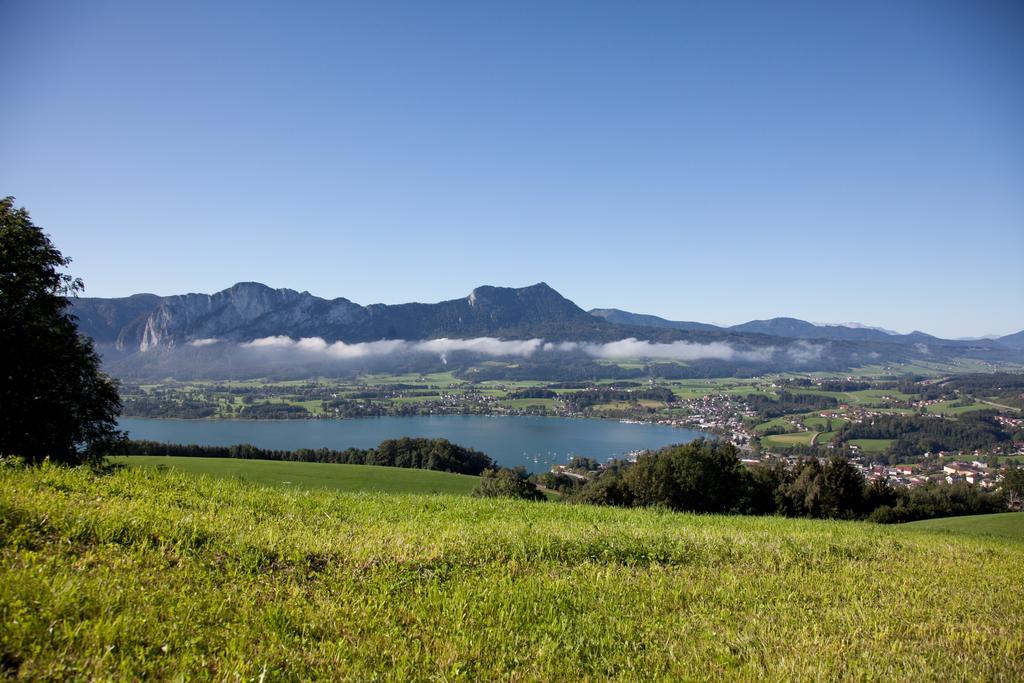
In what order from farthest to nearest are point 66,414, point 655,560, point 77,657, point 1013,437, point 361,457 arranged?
1. point 1013,437
2. point 361,457
3. point 66,414
4. point 655,560
5. point 77,657

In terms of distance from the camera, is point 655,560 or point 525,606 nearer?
point 525,606

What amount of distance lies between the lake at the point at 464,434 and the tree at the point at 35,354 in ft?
252

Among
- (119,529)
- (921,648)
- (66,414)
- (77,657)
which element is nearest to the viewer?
(77,657)

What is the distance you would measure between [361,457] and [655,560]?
68.1 m

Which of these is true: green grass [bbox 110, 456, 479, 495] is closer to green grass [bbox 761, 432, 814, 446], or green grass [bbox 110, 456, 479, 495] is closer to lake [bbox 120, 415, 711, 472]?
lake [bbox 120, 415, 711, 472]

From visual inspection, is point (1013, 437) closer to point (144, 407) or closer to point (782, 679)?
point (782, 679)

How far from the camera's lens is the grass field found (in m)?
3.79

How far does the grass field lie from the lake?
8439 cm

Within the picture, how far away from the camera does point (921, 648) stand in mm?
5043

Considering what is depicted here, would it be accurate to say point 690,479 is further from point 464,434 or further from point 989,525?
point 464,434

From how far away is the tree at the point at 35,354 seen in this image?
53.8ft

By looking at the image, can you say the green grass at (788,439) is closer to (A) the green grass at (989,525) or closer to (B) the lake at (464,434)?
(B) the lake at (464,434)

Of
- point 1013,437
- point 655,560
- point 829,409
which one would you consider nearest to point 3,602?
point 655,560

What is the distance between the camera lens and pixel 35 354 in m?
16.9
